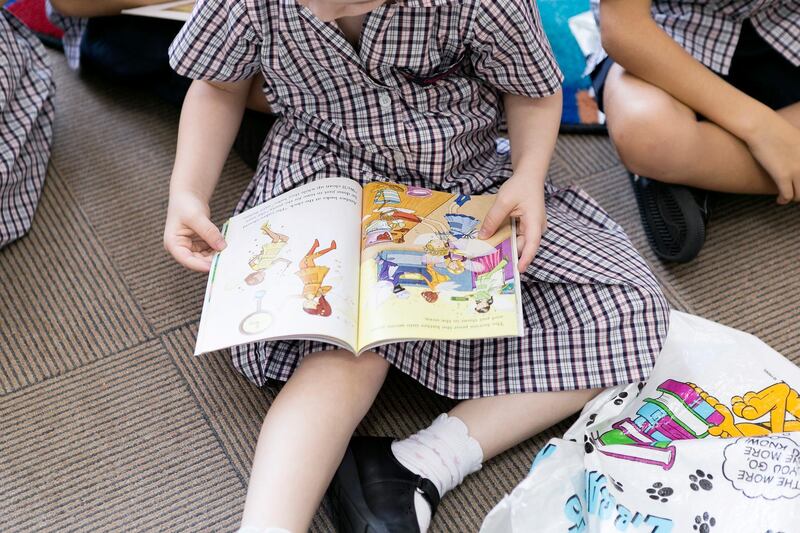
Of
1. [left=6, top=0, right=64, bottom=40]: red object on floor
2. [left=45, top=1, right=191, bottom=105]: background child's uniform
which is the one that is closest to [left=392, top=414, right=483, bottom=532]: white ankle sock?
[left=45, top=1, right=191, bottom=105]: background child's uniform

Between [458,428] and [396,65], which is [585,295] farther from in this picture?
[396,65]

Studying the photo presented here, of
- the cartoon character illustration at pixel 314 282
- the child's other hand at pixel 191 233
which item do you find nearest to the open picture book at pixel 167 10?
the child's other hand at pixel 191 233

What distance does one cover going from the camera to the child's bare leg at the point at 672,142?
1012 mm

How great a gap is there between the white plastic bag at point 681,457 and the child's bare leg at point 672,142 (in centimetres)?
24

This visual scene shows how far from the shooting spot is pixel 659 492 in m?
0.77

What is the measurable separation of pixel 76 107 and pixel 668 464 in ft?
3.11

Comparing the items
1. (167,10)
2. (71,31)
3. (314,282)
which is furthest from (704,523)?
(71,31)

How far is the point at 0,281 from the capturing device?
1.03 meters

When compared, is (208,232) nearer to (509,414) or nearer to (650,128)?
(509,414)

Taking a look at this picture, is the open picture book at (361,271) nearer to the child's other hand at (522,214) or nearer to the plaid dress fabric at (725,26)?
the child's other hand at (522,214)

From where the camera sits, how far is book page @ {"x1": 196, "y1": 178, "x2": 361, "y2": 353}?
0.73 metres

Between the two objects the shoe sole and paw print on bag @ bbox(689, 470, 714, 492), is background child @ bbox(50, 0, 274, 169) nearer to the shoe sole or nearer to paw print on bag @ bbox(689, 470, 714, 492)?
the shoe sole

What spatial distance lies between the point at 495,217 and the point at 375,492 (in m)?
0.28

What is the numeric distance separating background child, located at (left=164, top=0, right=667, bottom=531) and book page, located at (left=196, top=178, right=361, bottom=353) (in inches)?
1.5
